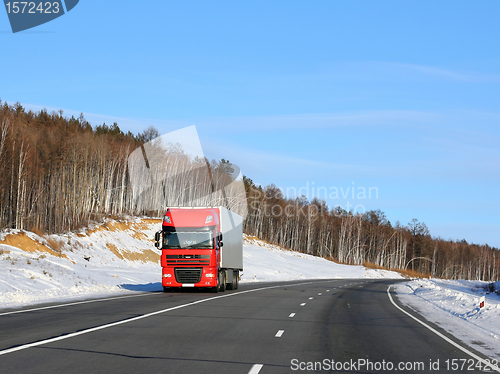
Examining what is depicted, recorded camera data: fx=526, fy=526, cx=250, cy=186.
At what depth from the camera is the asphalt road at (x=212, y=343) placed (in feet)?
27.6

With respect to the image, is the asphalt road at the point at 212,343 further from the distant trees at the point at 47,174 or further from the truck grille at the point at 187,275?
the distant trees at the point at 47,174

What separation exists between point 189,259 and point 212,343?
51.1 feet

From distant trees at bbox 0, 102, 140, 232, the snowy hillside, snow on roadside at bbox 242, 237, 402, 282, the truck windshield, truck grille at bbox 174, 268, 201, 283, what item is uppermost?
distant trees at bbox 0, 102, 140, 232

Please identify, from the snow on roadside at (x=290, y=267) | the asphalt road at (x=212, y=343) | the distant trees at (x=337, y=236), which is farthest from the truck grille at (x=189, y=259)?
the distant trees at (x=337, y=236)

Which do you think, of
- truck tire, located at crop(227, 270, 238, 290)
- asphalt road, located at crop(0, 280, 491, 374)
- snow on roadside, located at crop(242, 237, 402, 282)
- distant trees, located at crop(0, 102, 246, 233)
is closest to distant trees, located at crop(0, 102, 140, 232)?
distant trees, located at crop(0, 102, 246, 233)

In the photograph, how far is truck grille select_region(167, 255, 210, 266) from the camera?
2619cm

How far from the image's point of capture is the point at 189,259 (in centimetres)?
2627

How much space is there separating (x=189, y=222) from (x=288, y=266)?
2352 inches

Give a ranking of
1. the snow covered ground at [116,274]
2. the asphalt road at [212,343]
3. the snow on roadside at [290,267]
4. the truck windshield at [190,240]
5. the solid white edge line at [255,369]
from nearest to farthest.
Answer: the solid white edge line at [255,369] < the asphalt road at [212,343] < the snow covered ground at [116,274] < the truck windshield at [190,240] < the snow on roadside at [290,267]

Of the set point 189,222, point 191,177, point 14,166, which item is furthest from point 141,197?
point 189,222

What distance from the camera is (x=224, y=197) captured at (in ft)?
354

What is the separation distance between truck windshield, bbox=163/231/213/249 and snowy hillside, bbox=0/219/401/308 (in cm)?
406

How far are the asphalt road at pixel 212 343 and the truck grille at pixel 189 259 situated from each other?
8336mm

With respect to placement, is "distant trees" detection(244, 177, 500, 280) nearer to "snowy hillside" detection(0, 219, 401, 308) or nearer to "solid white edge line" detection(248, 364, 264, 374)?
"snowy hillside" detection(0, 219, 401, 308)
